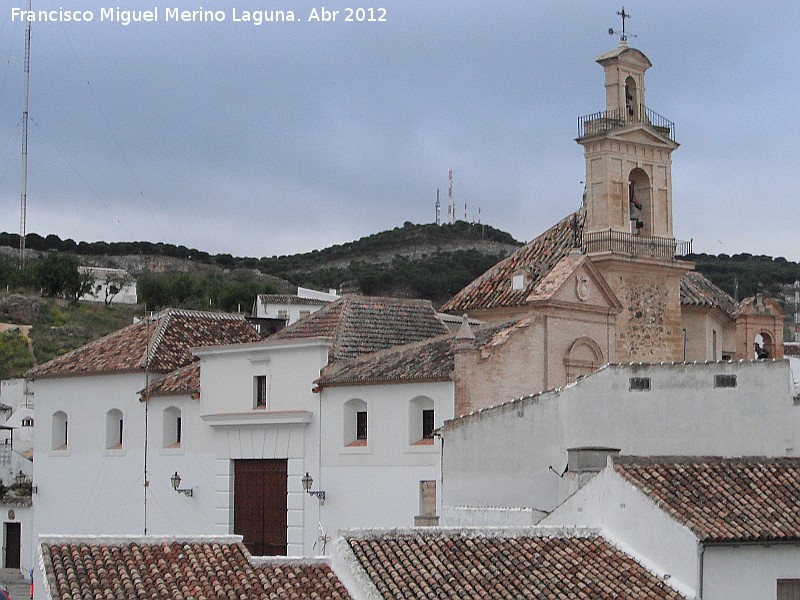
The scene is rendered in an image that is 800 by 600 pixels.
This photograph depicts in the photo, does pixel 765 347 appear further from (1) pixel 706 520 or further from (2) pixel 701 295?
(1) pixel 706 520

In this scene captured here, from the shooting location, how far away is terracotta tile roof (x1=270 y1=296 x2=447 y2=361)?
1264 inches

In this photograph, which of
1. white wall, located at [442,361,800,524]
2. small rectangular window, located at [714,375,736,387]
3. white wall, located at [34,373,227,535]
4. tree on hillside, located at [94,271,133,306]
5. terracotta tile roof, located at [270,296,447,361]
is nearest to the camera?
white wall, located at [442,361,800,524]

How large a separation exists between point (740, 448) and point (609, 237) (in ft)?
40.7

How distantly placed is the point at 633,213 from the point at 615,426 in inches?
510

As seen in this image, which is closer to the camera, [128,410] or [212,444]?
[212,444]

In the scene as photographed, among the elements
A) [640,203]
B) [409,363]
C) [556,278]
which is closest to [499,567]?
[409,363]

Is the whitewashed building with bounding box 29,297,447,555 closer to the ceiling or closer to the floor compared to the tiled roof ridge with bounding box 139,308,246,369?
closer to the floor

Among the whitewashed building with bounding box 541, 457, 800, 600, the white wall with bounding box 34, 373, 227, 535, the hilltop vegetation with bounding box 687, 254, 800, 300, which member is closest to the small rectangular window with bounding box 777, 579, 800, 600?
the whitewashed building with bounding box 541, 457, 800, 600

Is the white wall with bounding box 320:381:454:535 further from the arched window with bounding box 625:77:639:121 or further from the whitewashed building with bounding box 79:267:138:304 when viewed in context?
the whitewashed building with bounding box 79:267:138:304

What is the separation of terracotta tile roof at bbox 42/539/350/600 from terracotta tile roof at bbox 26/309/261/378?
17.7 m

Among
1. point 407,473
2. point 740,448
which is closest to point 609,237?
point 407,473

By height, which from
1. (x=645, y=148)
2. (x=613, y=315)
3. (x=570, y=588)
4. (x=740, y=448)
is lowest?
(x=570, y=588)

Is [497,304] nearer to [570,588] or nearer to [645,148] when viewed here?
[645,148]

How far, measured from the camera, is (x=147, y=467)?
35.4m
